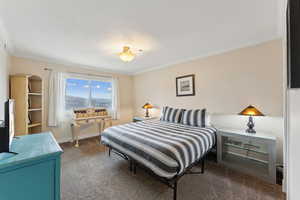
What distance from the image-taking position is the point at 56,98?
11.7ft

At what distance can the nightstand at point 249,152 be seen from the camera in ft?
6.40

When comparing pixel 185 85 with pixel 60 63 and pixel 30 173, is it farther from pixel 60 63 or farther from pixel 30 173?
pixel 60 63

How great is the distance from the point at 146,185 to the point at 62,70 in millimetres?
3786

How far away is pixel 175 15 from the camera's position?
5.51 ft

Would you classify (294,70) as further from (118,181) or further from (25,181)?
(118,181)

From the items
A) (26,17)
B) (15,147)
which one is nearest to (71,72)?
(26,17)

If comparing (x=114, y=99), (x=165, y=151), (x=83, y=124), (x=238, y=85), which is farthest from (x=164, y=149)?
(x=114, y=99)

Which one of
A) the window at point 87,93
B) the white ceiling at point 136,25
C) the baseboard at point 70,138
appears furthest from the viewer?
the window at point 87,93

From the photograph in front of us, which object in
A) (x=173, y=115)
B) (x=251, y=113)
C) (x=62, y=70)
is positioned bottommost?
(x=173, y=115)

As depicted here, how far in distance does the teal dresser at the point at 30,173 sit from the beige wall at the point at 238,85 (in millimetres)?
3040

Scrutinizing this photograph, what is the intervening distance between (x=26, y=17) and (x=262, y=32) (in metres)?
3.54

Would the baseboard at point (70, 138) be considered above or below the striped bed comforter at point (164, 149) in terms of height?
below

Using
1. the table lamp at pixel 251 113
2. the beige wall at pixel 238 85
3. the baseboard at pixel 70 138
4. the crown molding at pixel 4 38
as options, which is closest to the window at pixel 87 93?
the baseboard at pixel 70 138

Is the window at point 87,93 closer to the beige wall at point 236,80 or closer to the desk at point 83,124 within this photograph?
the desk at point 83,124
